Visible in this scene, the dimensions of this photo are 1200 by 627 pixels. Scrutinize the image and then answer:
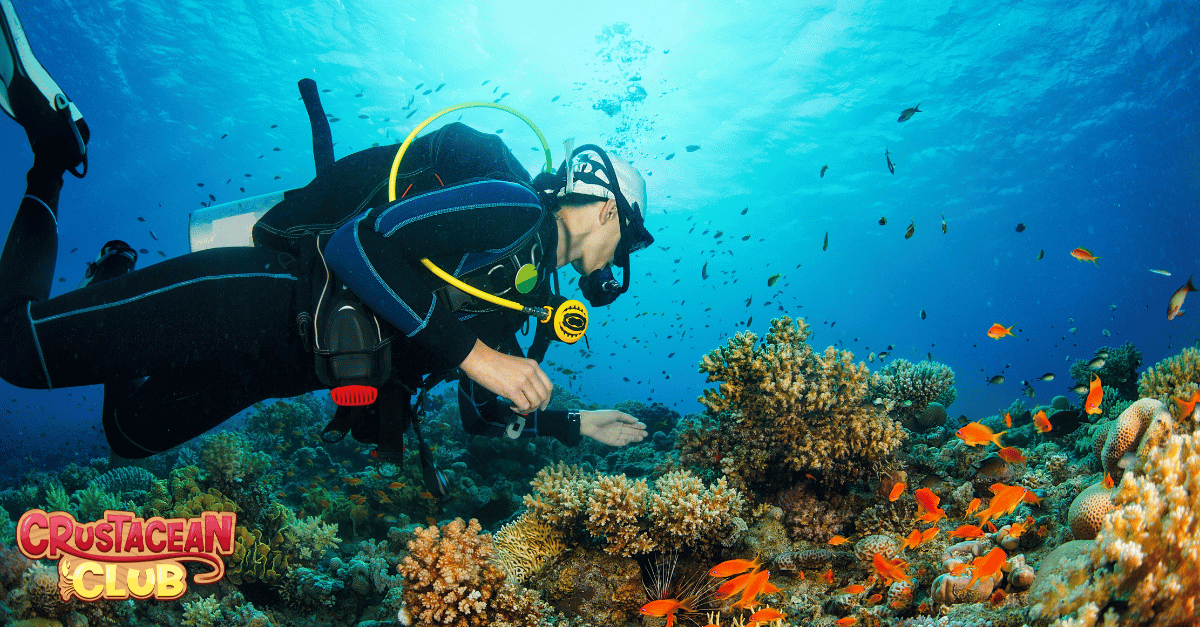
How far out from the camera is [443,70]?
24.0m

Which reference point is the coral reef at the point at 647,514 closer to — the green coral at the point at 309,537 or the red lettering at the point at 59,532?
the red lettering at the point at 59,532

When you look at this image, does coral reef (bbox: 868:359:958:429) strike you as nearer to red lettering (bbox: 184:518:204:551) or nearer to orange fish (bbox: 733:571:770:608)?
orange fish (bbox: 733:571:770:608)

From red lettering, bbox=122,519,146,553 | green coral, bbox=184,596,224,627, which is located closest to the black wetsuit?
red lettering, bbox=122,519,146,553

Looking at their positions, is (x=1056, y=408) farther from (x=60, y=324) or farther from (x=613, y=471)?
(x=60, y=324)

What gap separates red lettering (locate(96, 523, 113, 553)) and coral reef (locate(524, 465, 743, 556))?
296 centimetres

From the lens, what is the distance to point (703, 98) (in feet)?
79.6

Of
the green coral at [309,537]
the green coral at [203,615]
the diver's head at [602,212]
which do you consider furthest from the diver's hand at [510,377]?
the green coral at [309,537]

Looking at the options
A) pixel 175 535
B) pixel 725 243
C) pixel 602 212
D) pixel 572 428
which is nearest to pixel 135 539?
pixel 175 535

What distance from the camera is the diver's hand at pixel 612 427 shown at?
3953 millimetres

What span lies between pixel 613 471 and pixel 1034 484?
598cm

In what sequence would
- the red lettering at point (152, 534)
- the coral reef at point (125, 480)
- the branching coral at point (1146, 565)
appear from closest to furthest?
the branching coral at point (1146, 565), the red lettering at point (152, 534), the coral reef at point (125, 480)

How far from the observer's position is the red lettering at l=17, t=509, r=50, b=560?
288cm

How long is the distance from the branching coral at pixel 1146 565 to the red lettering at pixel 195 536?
5.38m

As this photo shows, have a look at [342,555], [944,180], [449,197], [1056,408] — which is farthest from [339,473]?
[944,180]
